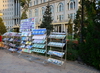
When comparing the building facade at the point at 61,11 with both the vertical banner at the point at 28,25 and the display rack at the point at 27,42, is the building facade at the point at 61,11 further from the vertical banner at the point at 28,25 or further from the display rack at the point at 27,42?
the display rack at the point at 27,42

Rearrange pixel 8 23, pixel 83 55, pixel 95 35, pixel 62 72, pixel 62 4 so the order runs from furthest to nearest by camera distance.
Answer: pixel 8 23 → pixel 62 4 → pixel 83 55 → pixel 95 35 → pixel 62 72

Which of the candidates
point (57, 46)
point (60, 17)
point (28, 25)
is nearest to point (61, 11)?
point (60, 17)

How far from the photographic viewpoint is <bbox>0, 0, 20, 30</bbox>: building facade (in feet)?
286

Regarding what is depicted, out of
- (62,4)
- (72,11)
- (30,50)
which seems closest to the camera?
(30,50)

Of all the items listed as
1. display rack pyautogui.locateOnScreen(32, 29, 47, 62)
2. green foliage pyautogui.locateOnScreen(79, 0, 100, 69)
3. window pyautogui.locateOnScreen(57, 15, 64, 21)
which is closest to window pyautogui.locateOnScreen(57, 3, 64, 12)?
window pyautogui.locateOnScreen(57, 15, 64, 21)

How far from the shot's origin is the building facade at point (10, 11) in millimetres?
87125

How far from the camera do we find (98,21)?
6.04m

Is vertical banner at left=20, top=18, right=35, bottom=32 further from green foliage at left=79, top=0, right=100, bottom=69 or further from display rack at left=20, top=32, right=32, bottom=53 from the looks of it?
green foliage at left=79, top=0, right=100, bottom=69

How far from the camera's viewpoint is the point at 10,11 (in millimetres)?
93438

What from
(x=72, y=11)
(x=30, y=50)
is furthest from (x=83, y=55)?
(x=72, y=11)

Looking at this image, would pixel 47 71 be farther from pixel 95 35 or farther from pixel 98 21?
pixel 98 21

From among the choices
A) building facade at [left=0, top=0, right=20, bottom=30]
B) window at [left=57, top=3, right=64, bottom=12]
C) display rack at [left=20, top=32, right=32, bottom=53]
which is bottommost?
display rack at [left=20, top=32, right=32, bottom=53]

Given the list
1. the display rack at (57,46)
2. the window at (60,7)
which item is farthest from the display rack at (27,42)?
the window at (60,7)

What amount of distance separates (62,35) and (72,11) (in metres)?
36.1
